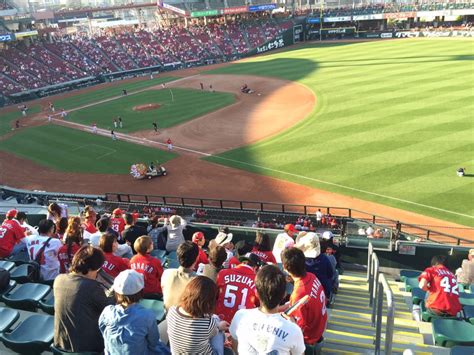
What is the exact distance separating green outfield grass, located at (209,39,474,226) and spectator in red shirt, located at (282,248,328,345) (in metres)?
15.3

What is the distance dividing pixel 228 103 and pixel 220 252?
36.7 metres

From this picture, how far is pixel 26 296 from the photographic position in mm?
6668

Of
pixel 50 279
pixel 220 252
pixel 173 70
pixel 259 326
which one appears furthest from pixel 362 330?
pixel 173 70

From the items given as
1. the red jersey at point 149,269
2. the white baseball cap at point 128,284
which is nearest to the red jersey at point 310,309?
the white baseball cap at point 128,284

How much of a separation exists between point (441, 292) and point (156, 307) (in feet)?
16.2

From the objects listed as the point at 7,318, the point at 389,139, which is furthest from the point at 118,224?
the point at 389,139

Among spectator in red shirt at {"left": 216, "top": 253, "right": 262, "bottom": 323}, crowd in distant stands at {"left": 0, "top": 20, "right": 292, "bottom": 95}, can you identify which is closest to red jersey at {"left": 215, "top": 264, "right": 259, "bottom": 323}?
spectator in red shirt at {"left": 216, "top": 253, "right": 262, "bottom": 323}

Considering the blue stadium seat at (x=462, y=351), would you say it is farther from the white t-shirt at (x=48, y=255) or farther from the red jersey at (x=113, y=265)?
the white t-shirt at (x=48, y=255)

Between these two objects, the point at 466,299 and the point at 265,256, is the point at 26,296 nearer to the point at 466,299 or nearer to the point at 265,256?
the point at 265,256

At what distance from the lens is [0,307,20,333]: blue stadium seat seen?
5789mm

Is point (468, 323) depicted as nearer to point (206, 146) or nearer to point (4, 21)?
point (206, 146)

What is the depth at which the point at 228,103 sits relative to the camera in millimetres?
41312

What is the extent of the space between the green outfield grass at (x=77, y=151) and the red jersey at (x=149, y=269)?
21.8 metres

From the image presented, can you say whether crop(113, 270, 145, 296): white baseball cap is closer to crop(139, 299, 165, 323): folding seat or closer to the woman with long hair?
the woman with long hair
